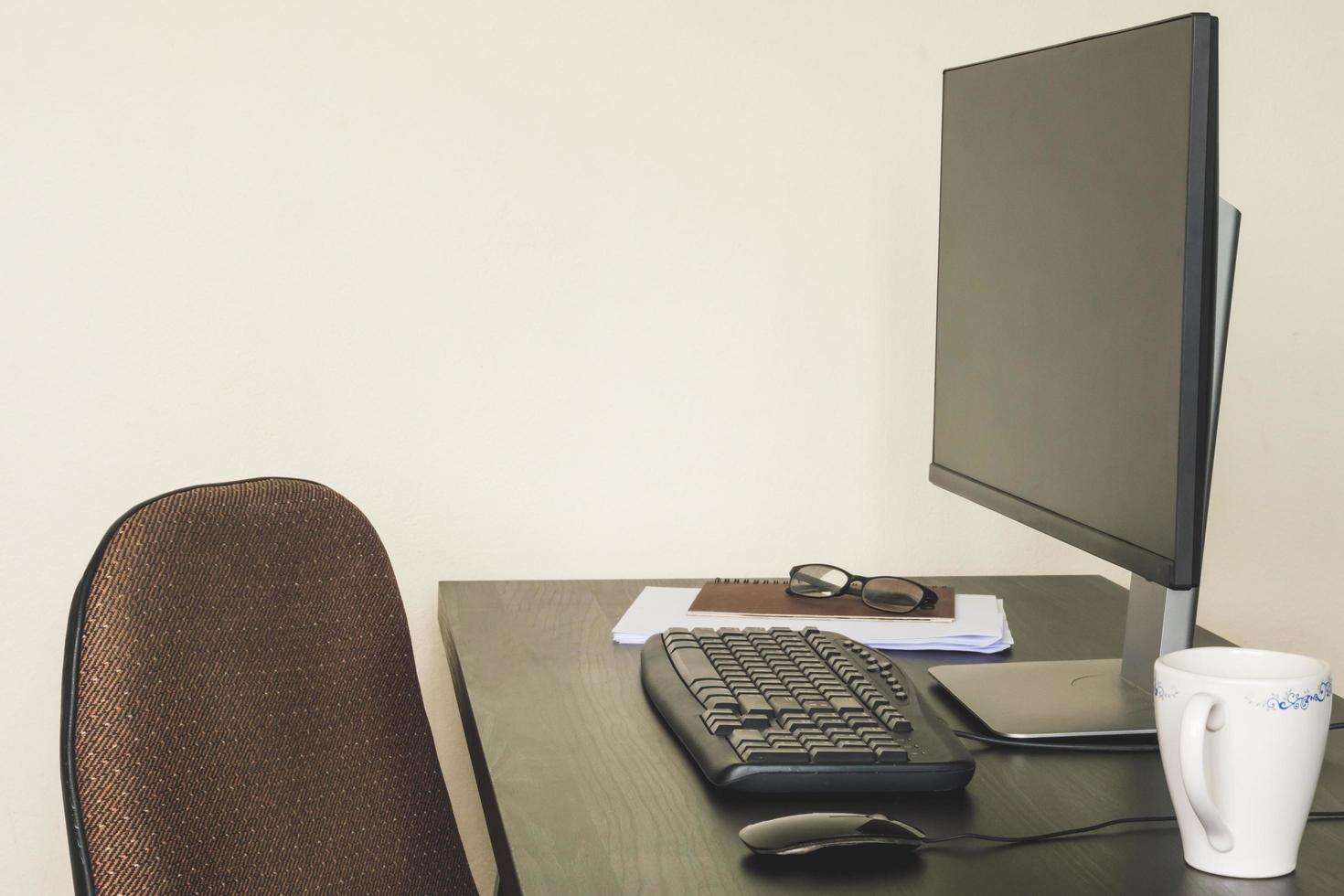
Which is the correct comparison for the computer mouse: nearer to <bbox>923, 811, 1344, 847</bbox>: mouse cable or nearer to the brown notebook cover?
<bbox>923, 811, 1344, 847</bbox>: mouse cable

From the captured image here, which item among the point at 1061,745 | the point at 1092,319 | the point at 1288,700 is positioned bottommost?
the point at 1061,745

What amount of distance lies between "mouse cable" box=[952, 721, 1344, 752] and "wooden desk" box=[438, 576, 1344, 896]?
0.01m

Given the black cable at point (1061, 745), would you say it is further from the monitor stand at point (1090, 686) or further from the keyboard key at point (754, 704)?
the keyboard key at point (754, 704)

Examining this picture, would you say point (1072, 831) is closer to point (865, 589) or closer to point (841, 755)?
point (841, 755)

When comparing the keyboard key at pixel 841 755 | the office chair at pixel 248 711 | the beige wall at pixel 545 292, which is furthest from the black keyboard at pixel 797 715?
Result: the beige wall at pixel 545 292

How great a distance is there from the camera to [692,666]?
99 centimetres

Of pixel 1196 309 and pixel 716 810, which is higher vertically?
pixel 1196 309

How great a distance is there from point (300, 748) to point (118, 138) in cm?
83

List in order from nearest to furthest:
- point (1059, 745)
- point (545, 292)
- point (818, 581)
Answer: point (1059, 745) → point (818, 581) → point (545, 292)

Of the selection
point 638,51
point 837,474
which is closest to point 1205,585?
point 837,474

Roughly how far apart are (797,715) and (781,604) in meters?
0.45

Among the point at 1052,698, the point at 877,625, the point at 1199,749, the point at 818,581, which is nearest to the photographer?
the point at 1199,749

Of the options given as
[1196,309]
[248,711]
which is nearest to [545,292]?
[248,711]

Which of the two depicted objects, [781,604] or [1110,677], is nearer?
[1110,677]
